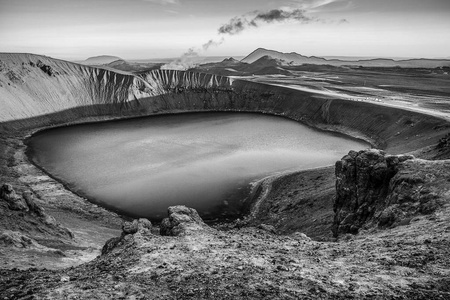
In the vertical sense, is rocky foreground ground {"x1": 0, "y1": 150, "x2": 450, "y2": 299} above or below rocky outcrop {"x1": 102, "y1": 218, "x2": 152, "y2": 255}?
above

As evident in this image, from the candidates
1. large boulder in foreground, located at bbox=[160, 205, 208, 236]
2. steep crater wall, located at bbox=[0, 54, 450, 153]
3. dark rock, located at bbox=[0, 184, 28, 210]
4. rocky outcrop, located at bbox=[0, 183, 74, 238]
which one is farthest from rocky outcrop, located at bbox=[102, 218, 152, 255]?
steep crater wall, located at bbox=[0, 54, 450, 153]

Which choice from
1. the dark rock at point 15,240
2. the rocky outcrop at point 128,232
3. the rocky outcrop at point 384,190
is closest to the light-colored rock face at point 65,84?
the dark rock at point 15,240

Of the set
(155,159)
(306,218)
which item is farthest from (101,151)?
(306,218)

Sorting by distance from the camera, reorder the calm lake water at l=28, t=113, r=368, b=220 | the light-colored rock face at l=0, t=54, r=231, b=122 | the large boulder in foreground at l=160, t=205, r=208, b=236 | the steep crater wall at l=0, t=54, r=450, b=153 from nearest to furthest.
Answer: the large boulder in foreground at l=160, t=205, r=208, b=236
the calm lake water at l=28, t=113, r=368, b=220
the steep crater wall at l=0, t=54, r=450, b=153
the light-colored rock face at l=0, t=54, r=231, b=122

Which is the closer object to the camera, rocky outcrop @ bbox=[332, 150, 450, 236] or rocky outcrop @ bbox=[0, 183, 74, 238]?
rocky outcrop @ bbox=[332, 150, 450, 236]

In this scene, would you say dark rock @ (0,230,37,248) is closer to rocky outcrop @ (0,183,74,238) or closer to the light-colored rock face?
rocky outcrop @ (0,183,74,238)
